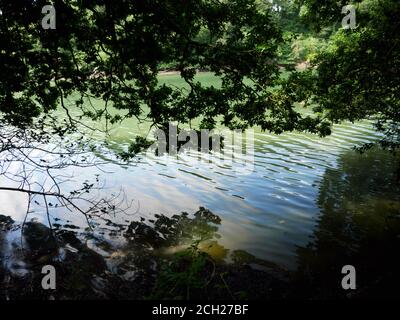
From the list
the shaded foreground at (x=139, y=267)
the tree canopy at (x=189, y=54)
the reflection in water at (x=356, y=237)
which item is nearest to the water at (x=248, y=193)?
the reflection in water at (x=356, y=237)

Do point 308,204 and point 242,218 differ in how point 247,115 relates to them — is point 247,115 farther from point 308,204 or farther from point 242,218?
point 308,204

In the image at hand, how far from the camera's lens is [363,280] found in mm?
8773

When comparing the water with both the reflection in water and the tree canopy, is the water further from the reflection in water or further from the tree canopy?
the tree canopy

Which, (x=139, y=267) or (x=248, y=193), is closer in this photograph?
(x=139, y=267)

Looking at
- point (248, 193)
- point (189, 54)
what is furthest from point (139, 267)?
point (248, 193)

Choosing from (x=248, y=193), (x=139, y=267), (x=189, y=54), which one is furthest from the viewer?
(x=248, y=193)

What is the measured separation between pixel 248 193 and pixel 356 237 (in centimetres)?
476

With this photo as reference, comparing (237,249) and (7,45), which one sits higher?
(7,45)

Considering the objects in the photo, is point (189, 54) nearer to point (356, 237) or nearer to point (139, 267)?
point (139, 267)

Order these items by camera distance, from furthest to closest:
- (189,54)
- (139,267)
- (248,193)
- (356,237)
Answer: (248,193)
(356,237)
(189,54)
(139,267)

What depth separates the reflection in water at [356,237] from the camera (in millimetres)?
8633

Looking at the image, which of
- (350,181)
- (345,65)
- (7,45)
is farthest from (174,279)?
(350,181)

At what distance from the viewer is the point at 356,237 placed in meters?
11.1

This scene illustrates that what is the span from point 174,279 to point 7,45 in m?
7.06
